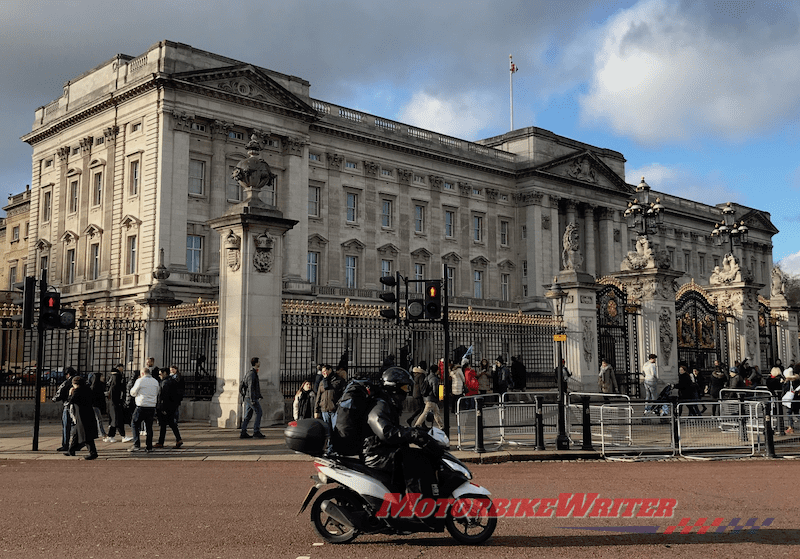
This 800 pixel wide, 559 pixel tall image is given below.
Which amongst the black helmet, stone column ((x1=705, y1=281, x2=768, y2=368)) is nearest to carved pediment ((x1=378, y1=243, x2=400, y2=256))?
stone column ((x1=705, y1=281, x2=768, y2=368))

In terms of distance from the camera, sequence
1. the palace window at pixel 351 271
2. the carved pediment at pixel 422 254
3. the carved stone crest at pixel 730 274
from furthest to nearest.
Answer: the carved pediment at pixel 422 254
the palace window at pixel 351 271
the carved stone crest at pixel 730 274

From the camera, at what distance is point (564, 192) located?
69.2 meters

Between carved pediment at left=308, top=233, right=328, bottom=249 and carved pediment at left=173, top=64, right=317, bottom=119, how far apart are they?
8.12 metres

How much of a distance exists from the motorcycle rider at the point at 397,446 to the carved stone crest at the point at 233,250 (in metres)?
11.7

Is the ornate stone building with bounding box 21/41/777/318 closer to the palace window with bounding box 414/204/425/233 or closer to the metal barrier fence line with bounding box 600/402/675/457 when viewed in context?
the palace window with bounding box 414/204/425/233

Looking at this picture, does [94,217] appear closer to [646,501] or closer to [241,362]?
[241,362]

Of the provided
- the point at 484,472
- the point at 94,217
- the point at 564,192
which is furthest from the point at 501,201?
the point at 484,472

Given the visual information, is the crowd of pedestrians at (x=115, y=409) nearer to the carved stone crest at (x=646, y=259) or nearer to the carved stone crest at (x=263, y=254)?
the carved stone crest at (x=263, y=254)

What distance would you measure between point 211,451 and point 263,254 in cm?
530

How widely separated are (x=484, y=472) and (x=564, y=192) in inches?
2323

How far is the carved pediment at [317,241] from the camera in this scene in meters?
53.4

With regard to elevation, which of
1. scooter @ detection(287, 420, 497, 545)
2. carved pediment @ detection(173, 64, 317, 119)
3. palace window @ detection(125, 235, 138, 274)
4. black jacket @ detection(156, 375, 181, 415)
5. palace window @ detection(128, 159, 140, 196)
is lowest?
scooter @ detection(287, 420, 497, 545)

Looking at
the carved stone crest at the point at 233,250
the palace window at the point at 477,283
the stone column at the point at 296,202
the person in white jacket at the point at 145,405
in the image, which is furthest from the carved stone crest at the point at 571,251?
the palace window at the point at 477,283

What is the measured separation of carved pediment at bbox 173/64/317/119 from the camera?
45531mm
